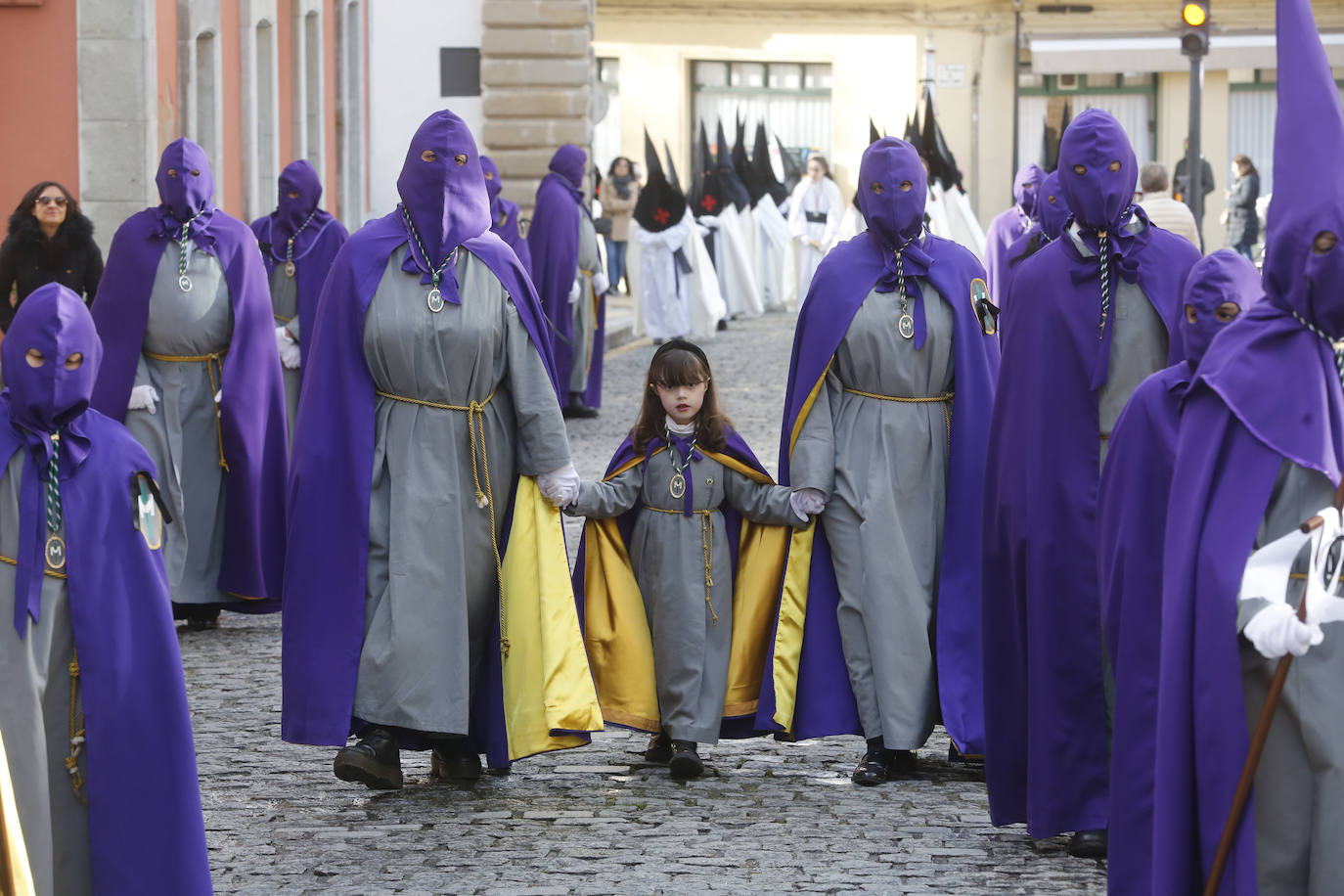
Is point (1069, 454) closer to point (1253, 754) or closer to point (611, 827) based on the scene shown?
point (611, 827)

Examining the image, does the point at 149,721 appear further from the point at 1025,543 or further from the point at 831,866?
the point at 1025,543

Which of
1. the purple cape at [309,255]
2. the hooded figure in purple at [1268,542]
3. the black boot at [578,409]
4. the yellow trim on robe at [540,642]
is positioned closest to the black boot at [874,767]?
the yellow trim on robe at [540,642]

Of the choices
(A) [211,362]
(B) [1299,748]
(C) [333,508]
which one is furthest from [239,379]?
(B) [1299,748]

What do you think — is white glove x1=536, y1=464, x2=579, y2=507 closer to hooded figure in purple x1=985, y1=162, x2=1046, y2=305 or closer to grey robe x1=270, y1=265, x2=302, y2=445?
grey robe x1=270, y1=265, x2=302, y2=445

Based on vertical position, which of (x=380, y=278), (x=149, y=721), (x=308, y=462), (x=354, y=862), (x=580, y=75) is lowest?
(x=354, y=862)

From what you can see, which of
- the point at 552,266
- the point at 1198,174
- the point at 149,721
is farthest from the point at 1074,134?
the point at 1198,174

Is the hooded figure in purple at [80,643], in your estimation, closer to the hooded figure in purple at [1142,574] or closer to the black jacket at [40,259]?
the hooded figure in purple at [1142,574]

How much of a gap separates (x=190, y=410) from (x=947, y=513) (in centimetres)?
348

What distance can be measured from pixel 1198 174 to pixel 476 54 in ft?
26.3

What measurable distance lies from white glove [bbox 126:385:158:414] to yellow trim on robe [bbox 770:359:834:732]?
3.04 meters

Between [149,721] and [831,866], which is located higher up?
[149,721]

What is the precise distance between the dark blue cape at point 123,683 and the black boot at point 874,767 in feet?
7.97

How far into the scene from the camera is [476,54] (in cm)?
2252

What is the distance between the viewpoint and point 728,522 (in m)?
6.98
